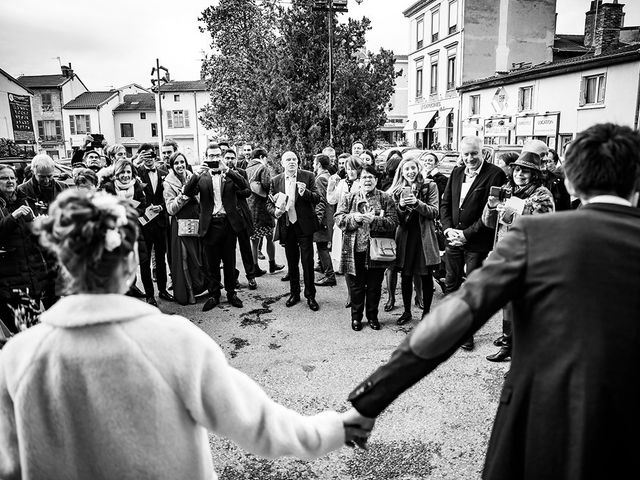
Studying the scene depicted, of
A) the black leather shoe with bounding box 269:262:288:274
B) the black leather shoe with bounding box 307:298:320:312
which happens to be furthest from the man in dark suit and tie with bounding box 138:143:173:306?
the black leather shoe with bounding box 307:298:320:312

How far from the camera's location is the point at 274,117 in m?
13.5

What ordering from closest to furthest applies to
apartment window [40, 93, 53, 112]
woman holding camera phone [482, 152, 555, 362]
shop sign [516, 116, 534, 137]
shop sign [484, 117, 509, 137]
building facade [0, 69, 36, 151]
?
woman holding camera phone [482, 152, 555, 362]
shop sign [484, 117, 509, 137]
shop sign [516, 116, 534, 137]
building facade [0, 69, 36, 151]
apartment window [40, 93, 53, 112]

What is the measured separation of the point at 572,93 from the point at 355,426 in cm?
2357

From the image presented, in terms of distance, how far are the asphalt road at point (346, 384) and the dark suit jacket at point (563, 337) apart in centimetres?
179

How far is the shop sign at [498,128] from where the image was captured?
21469 mm

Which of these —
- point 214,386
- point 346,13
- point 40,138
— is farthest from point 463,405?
point 40,138

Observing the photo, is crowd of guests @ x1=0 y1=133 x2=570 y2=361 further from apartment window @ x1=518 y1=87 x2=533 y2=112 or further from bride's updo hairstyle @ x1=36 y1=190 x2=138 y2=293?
apartment window @ x1=518 y1=87 x2=533 y2=112

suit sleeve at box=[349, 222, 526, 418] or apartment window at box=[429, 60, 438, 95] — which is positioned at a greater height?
apartment window at box=[429, 60, 438, 95]

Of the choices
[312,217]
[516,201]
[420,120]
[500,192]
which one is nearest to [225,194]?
[312,217]

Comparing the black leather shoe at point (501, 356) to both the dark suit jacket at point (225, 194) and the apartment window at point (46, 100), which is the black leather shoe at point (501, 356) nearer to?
the dark suit jacket at point (225, 194)

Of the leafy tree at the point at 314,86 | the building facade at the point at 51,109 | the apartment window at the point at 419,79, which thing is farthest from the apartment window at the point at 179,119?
the leafy tree at the point at 314,86

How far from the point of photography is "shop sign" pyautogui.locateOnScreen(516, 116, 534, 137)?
22.1 metres

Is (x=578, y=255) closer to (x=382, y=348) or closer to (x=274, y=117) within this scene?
(x=382, y=348)

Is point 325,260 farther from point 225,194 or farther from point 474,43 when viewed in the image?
point 474,43
